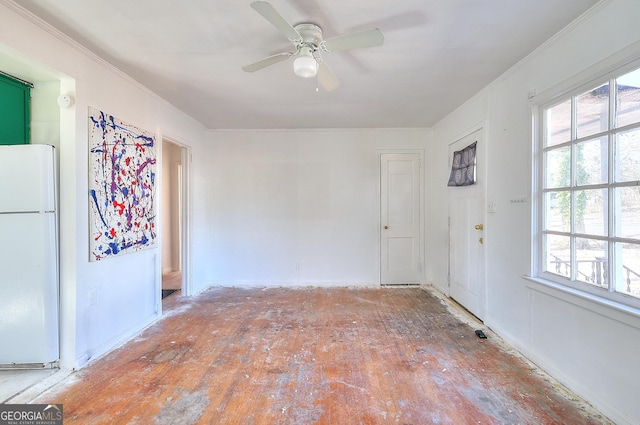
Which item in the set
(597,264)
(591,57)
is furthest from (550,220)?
(591,57)

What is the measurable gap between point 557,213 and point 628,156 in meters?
0.61

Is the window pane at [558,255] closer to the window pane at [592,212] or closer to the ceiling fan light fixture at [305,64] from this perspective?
the window pane at [592,212]

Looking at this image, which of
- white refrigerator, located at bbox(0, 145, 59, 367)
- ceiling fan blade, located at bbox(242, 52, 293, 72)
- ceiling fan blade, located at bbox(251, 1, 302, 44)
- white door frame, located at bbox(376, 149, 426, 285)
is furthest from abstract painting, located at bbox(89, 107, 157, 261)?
white door frame, located at bbox(376, 149, 426, 285)

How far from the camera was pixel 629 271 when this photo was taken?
5.23 feet

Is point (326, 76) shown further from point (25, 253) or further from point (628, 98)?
point (25, 253)

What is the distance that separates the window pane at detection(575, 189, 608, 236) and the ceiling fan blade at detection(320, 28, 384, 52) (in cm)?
168

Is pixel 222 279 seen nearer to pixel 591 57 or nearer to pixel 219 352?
pixel 219 352

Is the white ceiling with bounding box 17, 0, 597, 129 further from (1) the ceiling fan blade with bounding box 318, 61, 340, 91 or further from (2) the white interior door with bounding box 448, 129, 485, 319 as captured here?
(2) the white interior door with bounding box 448, 129, 485, 319

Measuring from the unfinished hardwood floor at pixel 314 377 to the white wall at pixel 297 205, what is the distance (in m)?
1.25

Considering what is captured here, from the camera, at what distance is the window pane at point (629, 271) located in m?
1.55

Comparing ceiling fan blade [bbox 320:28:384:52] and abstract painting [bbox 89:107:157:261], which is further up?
ceiling fan blade [bbox 320:28:384:52]

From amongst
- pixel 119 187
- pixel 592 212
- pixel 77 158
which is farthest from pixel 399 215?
pixel 77 158

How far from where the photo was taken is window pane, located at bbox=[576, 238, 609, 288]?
173 cm

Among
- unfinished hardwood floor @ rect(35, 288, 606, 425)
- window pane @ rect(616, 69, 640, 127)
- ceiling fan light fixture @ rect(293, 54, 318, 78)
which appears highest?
ceiling fan light fixture @ rect(293, 54, 318, 78)
